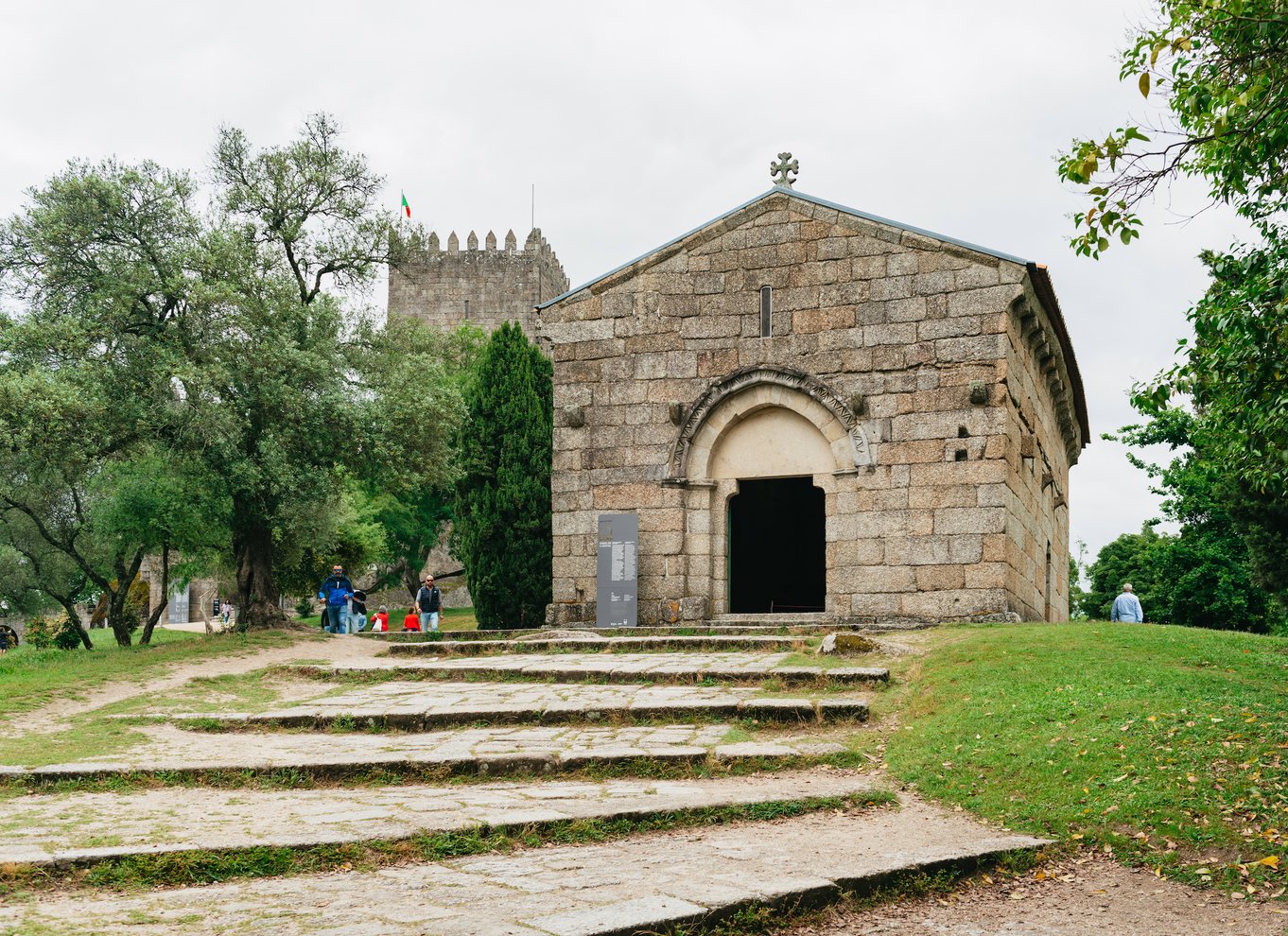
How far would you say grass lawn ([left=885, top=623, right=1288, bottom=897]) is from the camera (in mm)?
6438

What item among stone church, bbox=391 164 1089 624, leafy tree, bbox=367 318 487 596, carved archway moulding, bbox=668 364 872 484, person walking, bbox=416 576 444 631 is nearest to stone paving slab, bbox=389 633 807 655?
stone church, bbox=391 164 1089 624

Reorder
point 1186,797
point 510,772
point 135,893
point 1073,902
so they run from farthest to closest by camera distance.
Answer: point 510,772 < point 1186,797 < point 1073,902 < point 135,893

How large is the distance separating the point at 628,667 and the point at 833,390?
5.94 meters

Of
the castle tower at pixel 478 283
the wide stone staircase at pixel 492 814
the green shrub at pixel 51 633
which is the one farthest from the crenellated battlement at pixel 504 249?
the wide stone staircase at pixel 492 814

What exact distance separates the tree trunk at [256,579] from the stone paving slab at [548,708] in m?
8.52

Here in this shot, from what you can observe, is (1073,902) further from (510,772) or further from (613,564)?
(613,564)

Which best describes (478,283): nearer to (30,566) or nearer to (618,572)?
(30,566)

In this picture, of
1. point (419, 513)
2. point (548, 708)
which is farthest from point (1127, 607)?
point (419, 513)

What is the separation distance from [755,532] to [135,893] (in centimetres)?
1817

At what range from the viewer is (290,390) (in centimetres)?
1778

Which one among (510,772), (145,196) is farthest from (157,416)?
(510,772)

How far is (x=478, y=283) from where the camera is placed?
48.8 meters

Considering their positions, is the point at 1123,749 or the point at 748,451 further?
the point at 748,451

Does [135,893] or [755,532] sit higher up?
[755,532]
